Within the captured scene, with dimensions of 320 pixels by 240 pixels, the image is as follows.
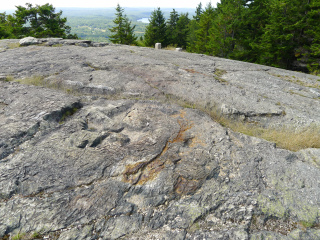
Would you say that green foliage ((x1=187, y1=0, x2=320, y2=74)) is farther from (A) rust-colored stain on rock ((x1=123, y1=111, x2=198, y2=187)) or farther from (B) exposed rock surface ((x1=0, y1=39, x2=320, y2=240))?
(A) rust-colored stain on rock ((x1=123, y1=111, x2=198, y2=187))

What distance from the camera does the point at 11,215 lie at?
88.5 inches

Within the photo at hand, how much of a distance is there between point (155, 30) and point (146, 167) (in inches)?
1255

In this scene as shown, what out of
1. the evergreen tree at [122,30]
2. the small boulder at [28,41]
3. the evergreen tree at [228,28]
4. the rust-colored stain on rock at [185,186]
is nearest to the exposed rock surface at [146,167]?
the rust-colored stain on rock at [185,186]

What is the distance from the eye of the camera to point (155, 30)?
102ft

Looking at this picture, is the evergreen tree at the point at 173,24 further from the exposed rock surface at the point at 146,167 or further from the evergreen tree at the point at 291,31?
the exposed rock surface at the point at 146,167

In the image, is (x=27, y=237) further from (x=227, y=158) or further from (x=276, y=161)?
(x=276, y=161)

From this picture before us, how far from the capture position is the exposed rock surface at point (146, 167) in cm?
225

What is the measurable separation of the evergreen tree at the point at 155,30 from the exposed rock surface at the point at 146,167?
28766 millimetres

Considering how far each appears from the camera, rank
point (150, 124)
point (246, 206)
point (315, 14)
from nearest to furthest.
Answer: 1. point (246, 206)
2. point (150, 124)
3. point (315, 14)

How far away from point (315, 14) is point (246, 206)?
63.1ft

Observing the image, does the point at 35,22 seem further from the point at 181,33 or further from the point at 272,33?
the point at 272,33

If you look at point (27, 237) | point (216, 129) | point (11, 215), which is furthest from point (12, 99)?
point (216, 129)

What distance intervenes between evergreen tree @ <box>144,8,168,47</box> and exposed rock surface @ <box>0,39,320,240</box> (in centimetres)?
2877

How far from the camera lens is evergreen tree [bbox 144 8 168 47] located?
3088 cm
